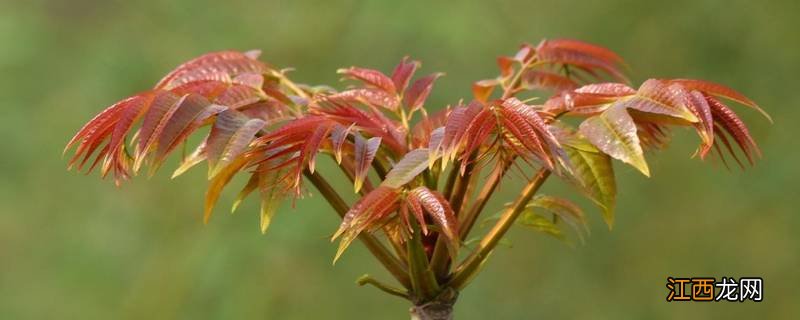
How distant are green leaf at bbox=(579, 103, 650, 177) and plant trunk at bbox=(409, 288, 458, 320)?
213mm

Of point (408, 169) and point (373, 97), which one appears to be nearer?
point (408, 169)

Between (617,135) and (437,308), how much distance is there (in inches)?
9.8

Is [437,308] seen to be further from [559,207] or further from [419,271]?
[559,207]

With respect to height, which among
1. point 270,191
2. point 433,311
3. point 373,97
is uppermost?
point 373,97

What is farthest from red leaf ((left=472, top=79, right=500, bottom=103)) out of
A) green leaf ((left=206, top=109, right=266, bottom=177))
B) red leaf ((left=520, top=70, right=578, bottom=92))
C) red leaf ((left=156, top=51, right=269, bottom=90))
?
green leaf ((left=206, top=109, right=266, bottom=177))

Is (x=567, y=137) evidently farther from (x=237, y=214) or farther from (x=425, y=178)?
(x=237, y=214)

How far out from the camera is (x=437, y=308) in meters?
0.93

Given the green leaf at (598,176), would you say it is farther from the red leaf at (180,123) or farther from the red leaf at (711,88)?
the red leaf at (180,123)

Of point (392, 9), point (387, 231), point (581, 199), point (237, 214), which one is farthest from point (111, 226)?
point (387, 231)

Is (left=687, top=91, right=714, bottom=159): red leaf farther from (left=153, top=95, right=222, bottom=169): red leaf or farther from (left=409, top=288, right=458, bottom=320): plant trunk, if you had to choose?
(left=153, top=95, right=222, bottom=169): red leaf

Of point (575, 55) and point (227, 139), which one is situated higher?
point (575, 55)

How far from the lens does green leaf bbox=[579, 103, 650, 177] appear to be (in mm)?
806

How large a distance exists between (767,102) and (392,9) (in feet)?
2.43

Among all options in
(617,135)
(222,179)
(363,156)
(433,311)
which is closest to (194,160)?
(222,179)
